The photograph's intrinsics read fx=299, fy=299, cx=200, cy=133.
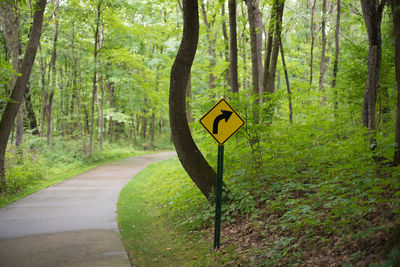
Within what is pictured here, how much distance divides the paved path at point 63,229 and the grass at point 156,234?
34 cm

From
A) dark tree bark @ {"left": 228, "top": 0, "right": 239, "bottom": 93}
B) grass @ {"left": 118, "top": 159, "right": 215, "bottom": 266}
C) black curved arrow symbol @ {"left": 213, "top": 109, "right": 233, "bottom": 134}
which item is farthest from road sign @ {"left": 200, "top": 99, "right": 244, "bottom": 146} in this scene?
dark tree bark @ {"left": 228, "top": 0, "right": 239, "bottom": 93}

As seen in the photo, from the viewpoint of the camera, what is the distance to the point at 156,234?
7668mm

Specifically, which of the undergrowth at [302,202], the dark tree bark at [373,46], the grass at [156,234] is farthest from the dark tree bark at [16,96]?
the dark tree bark at [373,46]

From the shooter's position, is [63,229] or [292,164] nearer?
[63,229]

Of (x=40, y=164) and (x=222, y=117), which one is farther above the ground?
(x=222, y=117)

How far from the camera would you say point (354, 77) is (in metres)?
8.23

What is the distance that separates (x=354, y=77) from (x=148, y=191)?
8.85 meters

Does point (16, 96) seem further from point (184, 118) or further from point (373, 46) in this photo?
point (373, 46)

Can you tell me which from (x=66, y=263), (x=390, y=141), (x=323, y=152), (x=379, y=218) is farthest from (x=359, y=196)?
(x=66, y=263)

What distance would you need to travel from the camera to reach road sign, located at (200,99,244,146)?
5.56 metres

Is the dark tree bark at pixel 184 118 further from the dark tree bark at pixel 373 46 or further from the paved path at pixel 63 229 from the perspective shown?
the dark tree bark at pixel 373 46

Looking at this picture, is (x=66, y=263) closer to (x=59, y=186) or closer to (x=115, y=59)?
(x=59, y=186)

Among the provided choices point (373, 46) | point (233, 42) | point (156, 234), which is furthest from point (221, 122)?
point (233, 42)

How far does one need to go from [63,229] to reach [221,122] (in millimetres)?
5041
